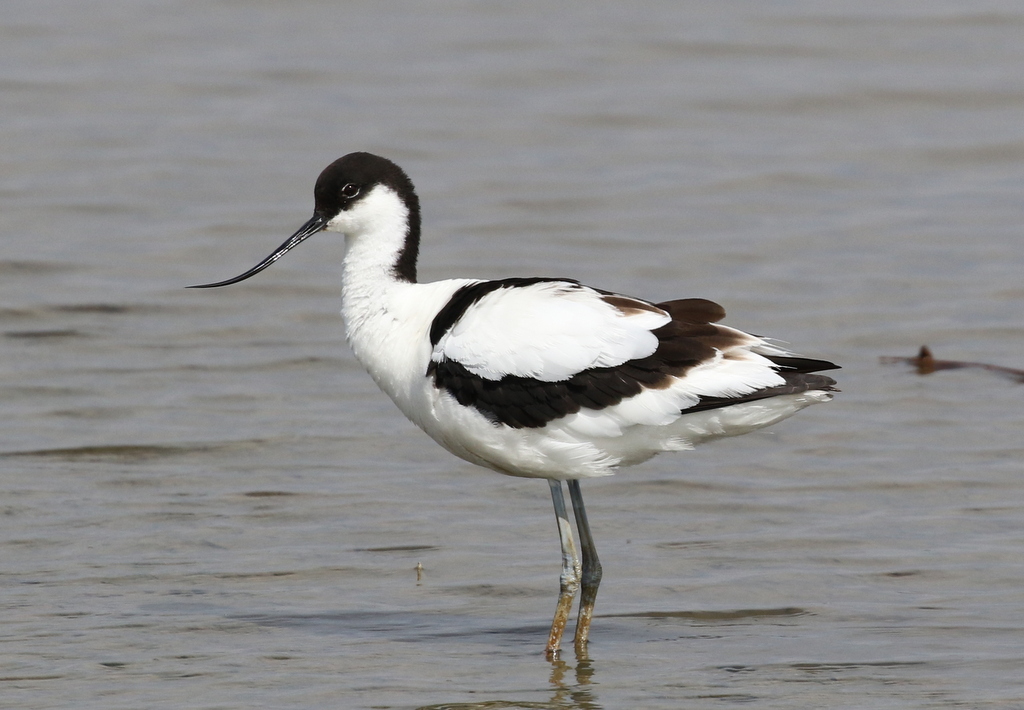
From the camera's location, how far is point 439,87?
48.8 ft

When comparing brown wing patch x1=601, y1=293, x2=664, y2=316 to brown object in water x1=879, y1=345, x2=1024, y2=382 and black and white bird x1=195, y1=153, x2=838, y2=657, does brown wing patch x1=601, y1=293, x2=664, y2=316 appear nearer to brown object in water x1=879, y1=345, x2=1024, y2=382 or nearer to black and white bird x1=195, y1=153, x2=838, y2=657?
black and white bird x1=195, y1=153, x2=838, y2=657

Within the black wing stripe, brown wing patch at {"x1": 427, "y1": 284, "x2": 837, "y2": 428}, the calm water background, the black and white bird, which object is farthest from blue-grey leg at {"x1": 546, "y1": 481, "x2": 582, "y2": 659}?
the black wing stripe

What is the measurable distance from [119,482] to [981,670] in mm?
4095

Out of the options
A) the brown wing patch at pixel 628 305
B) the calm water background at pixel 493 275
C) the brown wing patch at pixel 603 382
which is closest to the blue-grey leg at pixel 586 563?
the calm water background at pixel 493 275

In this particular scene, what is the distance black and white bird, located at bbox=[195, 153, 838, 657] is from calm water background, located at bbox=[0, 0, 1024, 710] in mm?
782

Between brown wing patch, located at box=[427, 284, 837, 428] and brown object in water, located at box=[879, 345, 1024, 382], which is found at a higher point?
brown wing patch, located at box=[427, 284, 837, 428]

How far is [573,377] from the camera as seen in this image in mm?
5609

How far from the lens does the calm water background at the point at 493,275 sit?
19.3ft

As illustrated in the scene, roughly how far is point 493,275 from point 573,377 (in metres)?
5.23

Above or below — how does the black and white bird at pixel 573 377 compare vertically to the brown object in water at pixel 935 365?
above

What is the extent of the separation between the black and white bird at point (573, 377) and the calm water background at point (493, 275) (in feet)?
2.57

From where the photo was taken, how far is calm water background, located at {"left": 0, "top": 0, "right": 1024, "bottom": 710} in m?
5.87

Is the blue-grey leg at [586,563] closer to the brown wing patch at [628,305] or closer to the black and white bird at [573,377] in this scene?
the black and white bird at [573,377]

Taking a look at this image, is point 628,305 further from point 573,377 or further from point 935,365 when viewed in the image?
point 935,365
